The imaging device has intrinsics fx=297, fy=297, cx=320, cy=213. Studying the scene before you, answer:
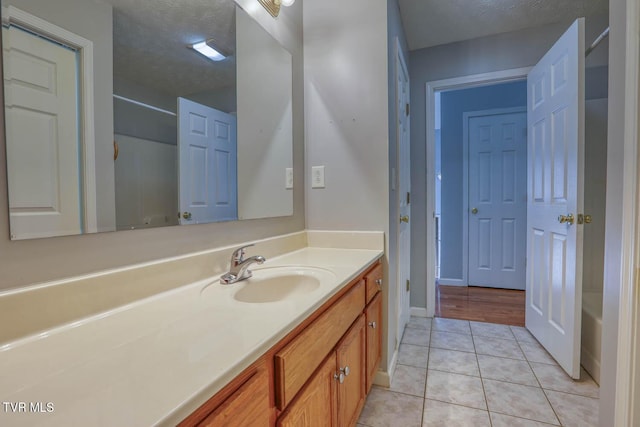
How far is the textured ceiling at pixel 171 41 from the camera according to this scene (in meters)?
0.82

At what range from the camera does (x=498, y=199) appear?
11.0 ft

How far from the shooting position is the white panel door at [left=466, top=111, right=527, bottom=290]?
3.27 metres

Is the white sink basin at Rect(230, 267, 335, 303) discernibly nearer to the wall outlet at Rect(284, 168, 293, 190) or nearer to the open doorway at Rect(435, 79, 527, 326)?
the wall outlet at Rect(284, 168, 293, 190)

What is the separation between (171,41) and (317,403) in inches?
47.4

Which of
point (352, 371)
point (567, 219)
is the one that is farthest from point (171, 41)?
point (567, 219)

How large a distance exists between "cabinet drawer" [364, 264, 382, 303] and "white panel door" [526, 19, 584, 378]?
1.13 metres

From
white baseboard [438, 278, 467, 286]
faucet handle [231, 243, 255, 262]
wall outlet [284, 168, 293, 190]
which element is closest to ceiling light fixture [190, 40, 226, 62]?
wall outlet [284, 168, 293, 190]

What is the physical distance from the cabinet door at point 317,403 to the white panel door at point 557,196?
1.55 meters

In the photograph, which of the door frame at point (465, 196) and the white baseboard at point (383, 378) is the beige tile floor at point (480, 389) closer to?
the white baseboard at point (383, 378)

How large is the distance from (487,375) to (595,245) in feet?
4.65

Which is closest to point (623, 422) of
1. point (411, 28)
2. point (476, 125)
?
point (411, 28)

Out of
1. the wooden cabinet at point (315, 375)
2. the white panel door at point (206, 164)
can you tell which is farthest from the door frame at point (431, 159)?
the white panel door at point (206, 164)

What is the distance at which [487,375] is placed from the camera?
1722 mm

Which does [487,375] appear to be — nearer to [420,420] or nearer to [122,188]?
[420,420]
